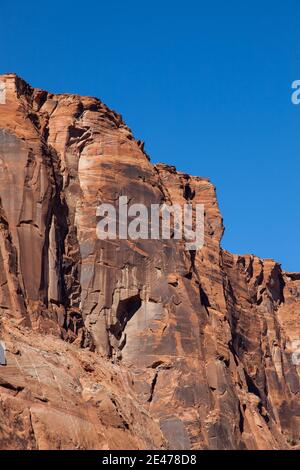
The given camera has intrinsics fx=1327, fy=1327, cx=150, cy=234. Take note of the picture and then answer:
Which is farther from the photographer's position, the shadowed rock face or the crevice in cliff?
the crevice in cliff

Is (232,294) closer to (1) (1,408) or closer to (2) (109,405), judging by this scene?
(2) (109,405)

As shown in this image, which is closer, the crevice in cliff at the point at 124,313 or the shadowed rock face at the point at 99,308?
the shadowed rock face at the point at 99,308

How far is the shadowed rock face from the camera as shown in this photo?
223ft

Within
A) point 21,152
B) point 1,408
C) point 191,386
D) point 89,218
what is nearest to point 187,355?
point 191,386

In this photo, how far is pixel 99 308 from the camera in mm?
87000

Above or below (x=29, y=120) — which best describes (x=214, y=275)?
below

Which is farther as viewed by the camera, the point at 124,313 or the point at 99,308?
the point at 124,313

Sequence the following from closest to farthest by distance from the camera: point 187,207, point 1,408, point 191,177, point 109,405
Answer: point 1,408, point 109,405, point 187,207, point 191,177

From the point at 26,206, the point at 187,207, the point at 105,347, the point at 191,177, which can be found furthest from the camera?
the point at 191,177

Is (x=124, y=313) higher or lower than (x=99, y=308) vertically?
lower

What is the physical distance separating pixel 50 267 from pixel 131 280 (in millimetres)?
10026

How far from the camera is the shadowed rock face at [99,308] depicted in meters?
68.0

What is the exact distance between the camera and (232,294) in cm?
11675

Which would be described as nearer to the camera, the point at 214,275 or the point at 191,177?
the point at 214,275
